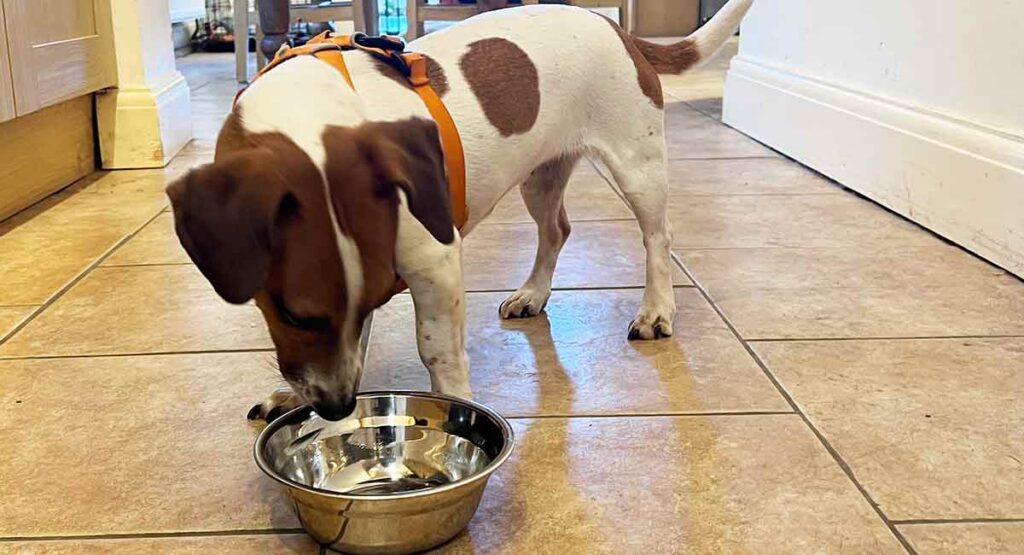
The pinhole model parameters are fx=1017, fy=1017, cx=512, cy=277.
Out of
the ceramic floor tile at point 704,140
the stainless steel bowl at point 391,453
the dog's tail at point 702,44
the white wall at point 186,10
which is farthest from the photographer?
the white wall at point 186,10

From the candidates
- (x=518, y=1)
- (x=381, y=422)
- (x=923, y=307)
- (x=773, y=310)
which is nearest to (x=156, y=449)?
(x=381, y=422)

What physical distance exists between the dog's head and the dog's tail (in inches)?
35.8

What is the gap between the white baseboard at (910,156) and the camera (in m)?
2.29

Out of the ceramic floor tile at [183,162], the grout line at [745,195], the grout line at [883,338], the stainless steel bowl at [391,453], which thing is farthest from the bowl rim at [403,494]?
the ceramic floor tile at [183,162]

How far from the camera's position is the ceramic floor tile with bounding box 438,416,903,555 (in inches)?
49.3

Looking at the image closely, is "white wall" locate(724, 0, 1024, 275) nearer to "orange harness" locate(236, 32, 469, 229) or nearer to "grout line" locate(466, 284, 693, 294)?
"grout line" locate(466, 284, 693, 294)

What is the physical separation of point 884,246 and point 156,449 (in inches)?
69.7

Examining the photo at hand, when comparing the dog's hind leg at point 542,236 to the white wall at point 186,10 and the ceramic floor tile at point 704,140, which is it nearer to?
the ceramic floor tile at point 704,140

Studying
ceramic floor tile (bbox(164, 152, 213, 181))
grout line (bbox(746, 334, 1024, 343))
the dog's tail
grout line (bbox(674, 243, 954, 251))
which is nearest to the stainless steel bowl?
grout line (bbox(746, 334, 1024, 343))

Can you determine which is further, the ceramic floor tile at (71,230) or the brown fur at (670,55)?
the ceramic floor tile at (71,230)

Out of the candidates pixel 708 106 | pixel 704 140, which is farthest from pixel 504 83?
pixel 708 106

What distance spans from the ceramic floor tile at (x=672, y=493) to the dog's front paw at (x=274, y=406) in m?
0.36

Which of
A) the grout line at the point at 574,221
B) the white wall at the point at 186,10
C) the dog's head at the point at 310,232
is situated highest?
the white wall at the point at 186,10

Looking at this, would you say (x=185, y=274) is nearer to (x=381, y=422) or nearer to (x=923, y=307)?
(x=381, y=422)
